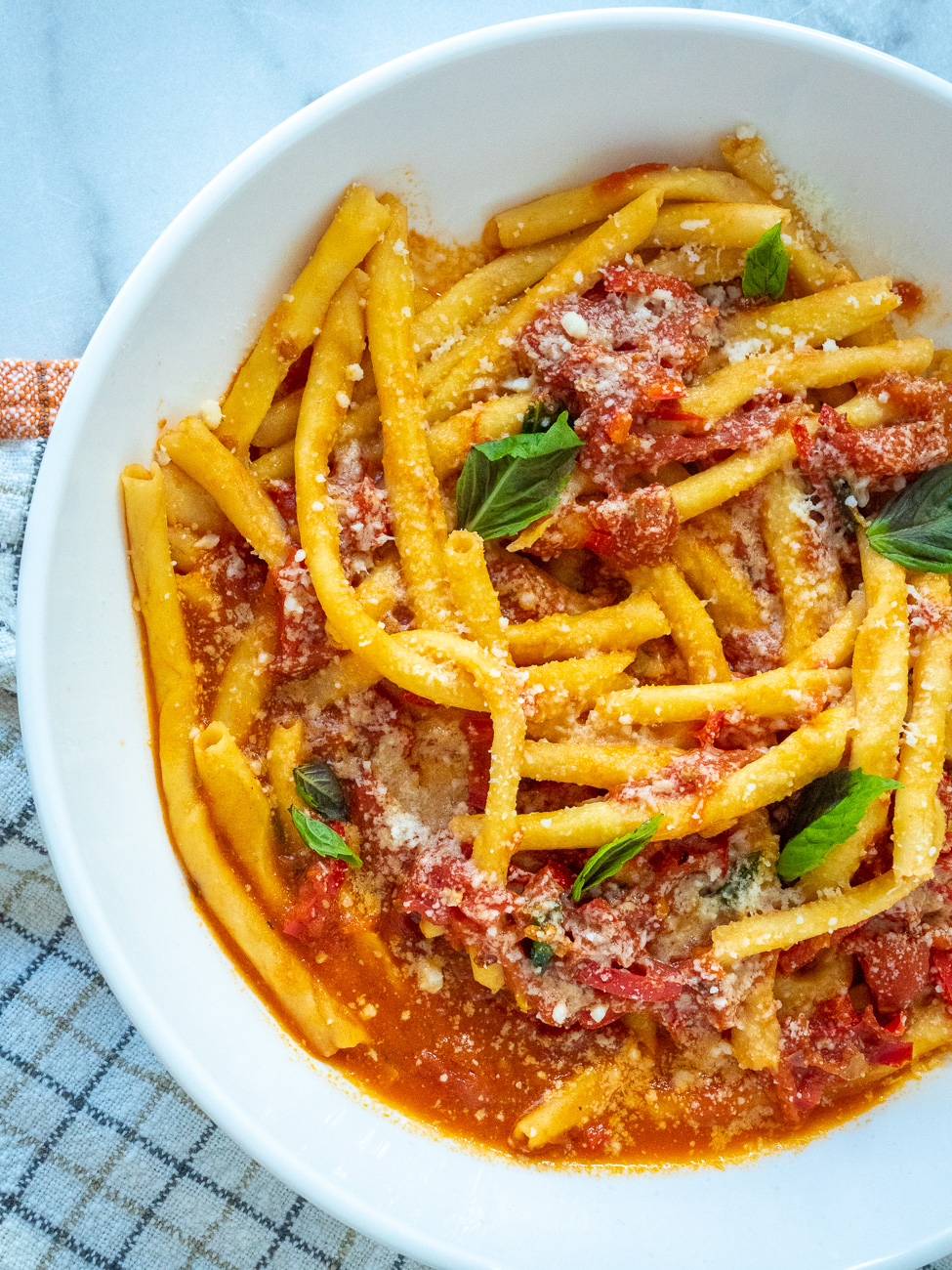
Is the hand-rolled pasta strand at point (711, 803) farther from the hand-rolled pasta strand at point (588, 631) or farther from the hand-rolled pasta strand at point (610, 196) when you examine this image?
the hand-rolled pasta strand at point (610, 196)

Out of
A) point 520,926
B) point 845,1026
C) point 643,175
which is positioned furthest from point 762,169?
point 845,1026

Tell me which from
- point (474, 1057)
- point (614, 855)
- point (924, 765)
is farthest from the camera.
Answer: point (474, 1057)

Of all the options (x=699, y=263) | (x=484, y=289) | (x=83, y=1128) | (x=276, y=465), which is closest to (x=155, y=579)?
(x=276, y=465)

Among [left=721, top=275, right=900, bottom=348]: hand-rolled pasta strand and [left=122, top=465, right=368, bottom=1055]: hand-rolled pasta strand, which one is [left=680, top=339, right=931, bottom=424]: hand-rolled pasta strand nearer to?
[left=721, top=275, right=900, bottom=348]: hand-rolled pasta strand

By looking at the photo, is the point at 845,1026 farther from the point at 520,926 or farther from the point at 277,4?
the point at 277,4

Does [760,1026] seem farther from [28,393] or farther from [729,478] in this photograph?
[28,393]

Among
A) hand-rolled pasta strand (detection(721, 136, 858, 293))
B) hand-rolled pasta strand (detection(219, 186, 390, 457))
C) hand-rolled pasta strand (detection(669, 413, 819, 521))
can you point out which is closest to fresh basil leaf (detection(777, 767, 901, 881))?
hand-rolled pasta strand (detection(669, 413, 819, 521))
